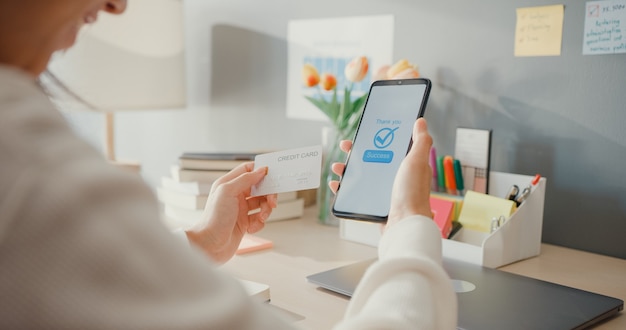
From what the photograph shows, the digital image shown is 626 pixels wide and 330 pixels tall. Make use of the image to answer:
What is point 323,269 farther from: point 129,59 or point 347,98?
point 129,59

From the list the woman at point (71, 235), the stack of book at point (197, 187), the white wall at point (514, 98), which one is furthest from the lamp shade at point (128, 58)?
the woman at point (71, 235)

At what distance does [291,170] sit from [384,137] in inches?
6.2

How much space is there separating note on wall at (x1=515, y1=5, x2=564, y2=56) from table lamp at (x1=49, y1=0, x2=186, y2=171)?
1050 mm

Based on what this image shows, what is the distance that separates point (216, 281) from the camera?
1.23 feet

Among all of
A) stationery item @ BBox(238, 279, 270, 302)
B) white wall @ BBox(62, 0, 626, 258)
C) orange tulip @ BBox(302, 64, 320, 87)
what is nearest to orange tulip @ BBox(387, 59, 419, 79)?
white wall @ BBox(62, 0, 626, 258)

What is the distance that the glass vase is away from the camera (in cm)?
138

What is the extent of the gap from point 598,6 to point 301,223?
2.43 feet

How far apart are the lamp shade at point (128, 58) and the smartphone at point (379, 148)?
98 cm

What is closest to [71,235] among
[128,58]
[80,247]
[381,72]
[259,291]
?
[80,247]

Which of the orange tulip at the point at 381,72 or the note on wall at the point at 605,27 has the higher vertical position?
the note on wall at the point at 605,27

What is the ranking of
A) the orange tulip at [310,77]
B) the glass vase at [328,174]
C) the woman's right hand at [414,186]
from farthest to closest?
the orange tulip at [310,77]
the glass vase at [328,174]
the woman's right hand at [414,186]

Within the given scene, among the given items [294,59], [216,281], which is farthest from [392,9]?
[216,281]

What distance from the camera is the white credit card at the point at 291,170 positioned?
97cm

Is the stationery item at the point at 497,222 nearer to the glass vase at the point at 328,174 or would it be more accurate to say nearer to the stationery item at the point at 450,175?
the stationery item at the point at 450,175
